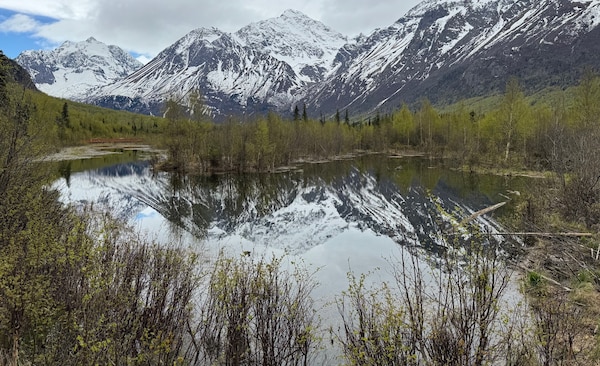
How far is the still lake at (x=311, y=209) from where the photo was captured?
23672 millimetres

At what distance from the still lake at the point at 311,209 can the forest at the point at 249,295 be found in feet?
7.25

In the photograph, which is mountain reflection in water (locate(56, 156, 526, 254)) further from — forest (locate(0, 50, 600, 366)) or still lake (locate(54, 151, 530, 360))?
forest (locate(0, 50, 600, 366))

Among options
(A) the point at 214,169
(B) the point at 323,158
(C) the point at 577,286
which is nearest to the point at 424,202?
(C) the point at 577,286

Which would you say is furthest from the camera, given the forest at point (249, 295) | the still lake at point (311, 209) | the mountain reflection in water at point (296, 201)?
the mountain reflection in water at point (296, 201)

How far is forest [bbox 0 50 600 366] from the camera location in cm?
776

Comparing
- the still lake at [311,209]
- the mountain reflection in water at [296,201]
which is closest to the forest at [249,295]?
the still lake at [311,209]

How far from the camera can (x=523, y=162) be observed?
6084 cm

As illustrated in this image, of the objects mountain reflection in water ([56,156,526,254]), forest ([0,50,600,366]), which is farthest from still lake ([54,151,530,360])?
forest ([0,50,600,366])

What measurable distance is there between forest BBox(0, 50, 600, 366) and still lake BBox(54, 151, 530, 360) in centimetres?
221

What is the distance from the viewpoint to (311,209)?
127ft

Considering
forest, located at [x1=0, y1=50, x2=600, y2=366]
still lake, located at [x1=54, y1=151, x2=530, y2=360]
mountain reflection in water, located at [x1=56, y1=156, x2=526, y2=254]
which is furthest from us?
mountain reflection in water, located at [x1=56, y1=156, x2=526, y2=254]

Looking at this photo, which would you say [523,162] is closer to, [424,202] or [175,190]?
[424,202]

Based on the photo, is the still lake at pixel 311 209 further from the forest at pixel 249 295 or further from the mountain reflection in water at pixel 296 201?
the forest at pixel 249 295

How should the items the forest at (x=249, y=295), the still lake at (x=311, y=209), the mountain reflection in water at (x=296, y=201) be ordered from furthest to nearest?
the mountain reflection in water at (x=296, y=201), the still lake at (x=311, y=209), the forest at (x=249, y=295)
